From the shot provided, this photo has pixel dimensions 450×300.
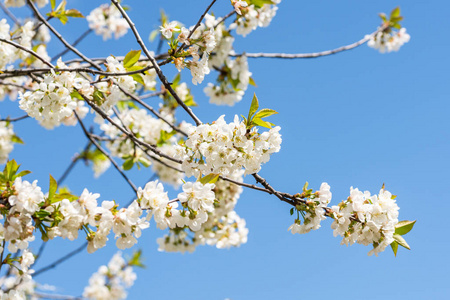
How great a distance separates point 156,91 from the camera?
4508 mm

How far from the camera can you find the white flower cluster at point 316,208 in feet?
6.45

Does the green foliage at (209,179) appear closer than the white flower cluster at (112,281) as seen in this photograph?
Yes

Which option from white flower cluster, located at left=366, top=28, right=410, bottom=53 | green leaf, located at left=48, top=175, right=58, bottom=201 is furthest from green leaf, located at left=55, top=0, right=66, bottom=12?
white flower cluster, located at left=366, top=28, right=410, bottom=53

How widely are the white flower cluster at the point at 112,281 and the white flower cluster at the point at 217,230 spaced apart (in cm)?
237

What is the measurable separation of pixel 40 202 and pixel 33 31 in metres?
2.46

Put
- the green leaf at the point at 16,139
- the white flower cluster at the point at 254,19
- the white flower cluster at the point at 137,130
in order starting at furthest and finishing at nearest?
the green leaf at the point at 16,139 → the white flower cluster at the point at 137,130 → the white flower cluster at the point at 254,19

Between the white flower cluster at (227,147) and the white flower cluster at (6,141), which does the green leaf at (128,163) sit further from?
the white flower cluster at (227,147)

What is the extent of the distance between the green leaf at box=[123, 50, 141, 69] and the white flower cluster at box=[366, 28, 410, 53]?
417cm

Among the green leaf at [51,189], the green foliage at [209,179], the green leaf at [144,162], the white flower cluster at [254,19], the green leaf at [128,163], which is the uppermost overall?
the white flower cluster at [254,19]

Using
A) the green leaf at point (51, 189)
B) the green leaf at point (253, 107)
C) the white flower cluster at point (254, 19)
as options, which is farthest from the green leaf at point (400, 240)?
the white flower cluster at point (254, 19)

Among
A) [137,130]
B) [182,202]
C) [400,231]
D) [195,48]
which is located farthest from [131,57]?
[137,130]

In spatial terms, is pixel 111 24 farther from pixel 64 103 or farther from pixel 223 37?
pixel 64 103

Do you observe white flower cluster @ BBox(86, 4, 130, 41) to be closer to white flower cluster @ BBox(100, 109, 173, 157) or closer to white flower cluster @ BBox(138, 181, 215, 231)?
white flower cluster @ BBox(100, 109, 173, 157)

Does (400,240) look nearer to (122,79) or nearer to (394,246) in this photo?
(394,246)
